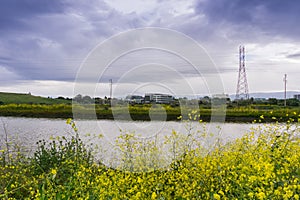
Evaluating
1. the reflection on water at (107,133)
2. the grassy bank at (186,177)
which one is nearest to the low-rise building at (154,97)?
the reflection on water at (107,133)

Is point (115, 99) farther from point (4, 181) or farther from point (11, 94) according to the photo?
point (11, 94)

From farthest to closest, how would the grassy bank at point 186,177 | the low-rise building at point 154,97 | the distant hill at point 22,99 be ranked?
the distant hill at point 22,99 < the low-rise building at point 154,97 < the grassy bank at point 186,177

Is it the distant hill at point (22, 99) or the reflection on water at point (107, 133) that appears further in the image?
the distant hill at point (22, 99)

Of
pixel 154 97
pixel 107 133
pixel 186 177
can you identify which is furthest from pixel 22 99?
pixel 186 177

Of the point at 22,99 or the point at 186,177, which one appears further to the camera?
the point at 22,99

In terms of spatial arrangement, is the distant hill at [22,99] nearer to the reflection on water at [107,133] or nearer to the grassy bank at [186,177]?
the reflection on water at [107,133]

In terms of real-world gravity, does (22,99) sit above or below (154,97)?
above

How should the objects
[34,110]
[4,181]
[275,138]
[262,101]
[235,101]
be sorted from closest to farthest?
[275,138] → [4,181] → [34,110] → [235,101] → [262,101]

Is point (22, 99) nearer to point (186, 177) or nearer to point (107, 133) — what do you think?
point (107, 133)

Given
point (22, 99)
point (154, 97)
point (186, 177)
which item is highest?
point (22, 99)

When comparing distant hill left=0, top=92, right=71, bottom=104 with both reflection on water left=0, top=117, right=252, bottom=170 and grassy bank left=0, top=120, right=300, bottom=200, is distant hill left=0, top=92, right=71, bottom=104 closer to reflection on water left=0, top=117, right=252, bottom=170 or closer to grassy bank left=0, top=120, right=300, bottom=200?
reflection on water left=0, top=117, right=252, bottom=170

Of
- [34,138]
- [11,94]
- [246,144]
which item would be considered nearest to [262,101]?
[11,94]

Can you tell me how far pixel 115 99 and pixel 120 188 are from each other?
333 centimetres

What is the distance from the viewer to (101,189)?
11.5 ft
